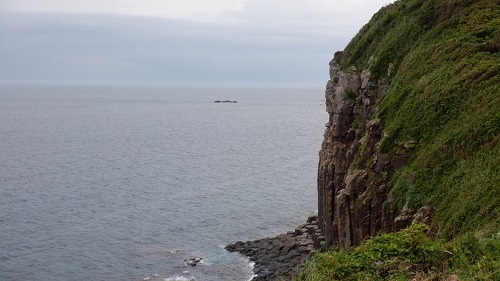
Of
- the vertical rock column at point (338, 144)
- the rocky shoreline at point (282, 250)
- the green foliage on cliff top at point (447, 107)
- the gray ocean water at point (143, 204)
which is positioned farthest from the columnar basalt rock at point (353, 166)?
the gray ocean water at point (143, 204)

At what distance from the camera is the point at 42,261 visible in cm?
6025

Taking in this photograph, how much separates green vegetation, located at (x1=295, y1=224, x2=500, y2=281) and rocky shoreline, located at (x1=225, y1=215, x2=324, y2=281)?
3416 cm

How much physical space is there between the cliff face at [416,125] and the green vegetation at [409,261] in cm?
704

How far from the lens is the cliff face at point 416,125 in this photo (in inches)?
1286

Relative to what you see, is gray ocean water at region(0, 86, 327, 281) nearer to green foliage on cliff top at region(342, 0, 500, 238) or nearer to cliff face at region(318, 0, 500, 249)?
cliff face at region(318, 0, 500, 249)

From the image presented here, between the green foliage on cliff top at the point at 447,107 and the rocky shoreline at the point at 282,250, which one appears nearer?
the green foliage on cliff top at the point at 447,107

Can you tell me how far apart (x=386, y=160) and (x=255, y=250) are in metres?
27.2

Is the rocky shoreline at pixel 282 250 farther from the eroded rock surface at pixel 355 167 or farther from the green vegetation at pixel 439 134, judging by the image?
the green vegetation at pixel 439 134

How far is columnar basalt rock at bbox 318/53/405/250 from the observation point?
3956cm

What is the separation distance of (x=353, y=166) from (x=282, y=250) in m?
19.8

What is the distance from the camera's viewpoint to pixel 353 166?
44969 mm

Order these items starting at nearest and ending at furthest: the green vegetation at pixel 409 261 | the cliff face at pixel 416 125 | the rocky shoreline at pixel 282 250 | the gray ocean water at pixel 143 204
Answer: the green vegetation at pixel 409 261, the cliff face at pixel 416 125, the rocky shoreline at pixel 282 250, the gray ocean water at pixel 143 204

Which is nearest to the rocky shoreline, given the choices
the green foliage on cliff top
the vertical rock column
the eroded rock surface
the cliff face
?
the eroded rock surface

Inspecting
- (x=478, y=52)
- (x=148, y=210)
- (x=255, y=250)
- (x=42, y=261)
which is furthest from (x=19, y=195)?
(x=478, y=52)
